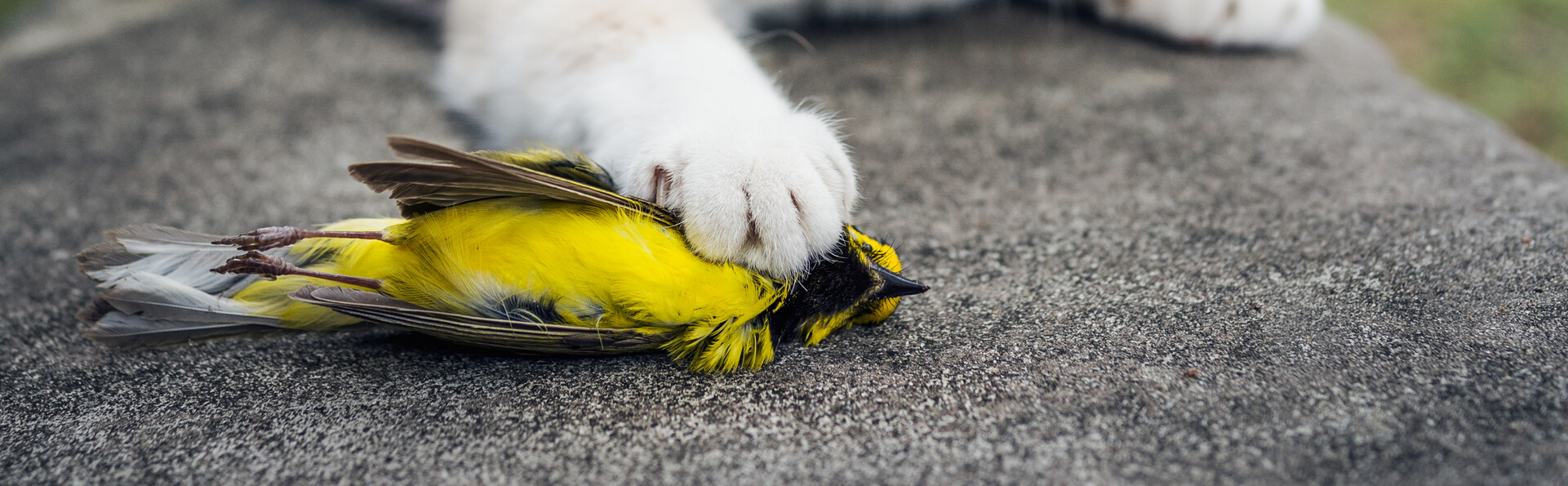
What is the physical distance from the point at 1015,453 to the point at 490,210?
1.59ft

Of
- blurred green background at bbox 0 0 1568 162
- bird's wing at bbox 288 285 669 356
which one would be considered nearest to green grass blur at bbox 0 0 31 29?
blurred green background at bbox 0 0 1568 162

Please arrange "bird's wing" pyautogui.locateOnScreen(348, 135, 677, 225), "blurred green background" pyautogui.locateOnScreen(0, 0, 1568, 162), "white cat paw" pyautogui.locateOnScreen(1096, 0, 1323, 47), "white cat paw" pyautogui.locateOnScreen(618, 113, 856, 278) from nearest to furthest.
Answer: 1. "bird's wing" pyautogui.locateOnScreen(348, 135, 677, 225)
2. "white cat paw" pyautogui.locateOnScreen(618, 113, 856, 278)
3. "white cat paw" pyautogui.locateOnScreen(1096, 0, 1323, 47)
4. "blurred green background" pyautogui.locateOnScreen(0, 0, 1568, 162)

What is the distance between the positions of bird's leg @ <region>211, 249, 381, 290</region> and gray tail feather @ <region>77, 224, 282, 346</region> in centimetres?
6

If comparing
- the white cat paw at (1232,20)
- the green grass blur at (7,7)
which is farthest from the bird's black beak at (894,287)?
the green grass blur at (7,7)

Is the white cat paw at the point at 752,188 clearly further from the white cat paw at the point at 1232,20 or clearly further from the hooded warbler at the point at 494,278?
the white cat paw at the point at 1232,20

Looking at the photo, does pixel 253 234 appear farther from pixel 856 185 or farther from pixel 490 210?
pixel 856 185

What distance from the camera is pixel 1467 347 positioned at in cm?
74

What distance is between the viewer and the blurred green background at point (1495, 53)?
2486 millimetres

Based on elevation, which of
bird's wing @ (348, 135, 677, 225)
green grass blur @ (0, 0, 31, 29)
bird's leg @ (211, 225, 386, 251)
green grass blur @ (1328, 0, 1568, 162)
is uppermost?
green grass blur @ (0, 0, 31, 29)

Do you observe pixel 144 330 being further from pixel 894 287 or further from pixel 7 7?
pixel 7 7

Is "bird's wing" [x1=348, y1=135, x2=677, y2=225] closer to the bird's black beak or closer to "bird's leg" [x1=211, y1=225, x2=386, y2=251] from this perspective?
"bird's leg" [x1=211, y1=225, x2=386, y2=251]

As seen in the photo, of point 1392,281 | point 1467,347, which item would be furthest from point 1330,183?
point 1467,347

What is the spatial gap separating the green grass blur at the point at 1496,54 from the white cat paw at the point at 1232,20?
129 cm

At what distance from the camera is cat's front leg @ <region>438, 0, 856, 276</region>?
30.1 inches
